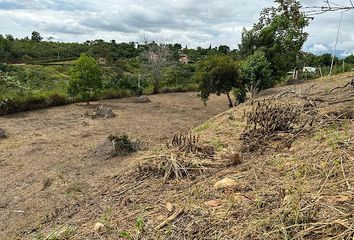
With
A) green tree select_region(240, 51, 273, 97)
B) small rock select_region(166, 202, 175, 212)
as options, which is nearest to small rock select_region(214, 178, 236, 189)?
small rock select_region(166, 202, 175, 212)

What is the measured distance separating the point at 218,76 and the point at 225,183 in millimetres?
11302

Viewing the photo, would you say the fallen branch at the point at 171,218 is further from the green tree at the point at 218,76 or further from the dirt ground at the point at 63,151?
the green tree at the point at 218,76

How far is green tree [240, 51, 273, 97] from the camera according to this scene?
1495cm

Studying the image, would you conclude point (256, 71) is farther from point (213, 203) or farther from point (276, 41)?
point (213, 203)

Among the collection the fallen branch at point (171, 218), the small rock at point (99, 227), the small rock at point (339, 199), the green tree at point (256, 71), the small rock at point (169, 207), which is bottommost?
the small rock at point (99, 227)

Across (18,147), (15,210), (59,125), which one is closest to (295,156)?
(15,210)

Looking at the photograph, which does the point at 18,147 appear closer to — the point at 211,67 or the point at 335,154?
the point at 211,67

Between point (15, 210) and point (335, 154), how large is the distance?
499cm

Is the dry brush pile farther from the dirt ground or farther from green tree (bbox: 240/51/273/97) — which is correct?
green tree (bbox: 240/51/273/97)

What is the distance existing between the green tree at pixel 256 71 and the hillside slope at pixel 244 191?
32.2 ft

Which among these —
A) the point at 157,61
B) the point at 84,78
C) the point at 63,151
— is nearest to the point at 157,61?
the point at 157,61

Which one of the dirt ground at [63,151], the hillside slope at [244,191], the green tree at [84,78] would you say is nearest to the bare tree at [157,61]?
the dirt ground at [63,151]

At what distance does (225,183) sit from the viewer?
3406 mm

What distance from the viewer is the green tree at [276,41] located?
16188 mm
